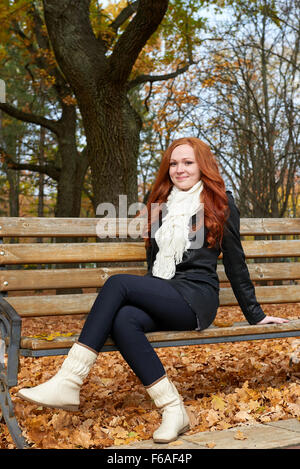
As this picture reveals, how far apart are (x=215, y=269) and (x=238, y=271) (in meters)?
0.16

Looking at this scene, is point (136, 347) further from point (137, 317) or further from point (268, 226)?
point (268, 226)

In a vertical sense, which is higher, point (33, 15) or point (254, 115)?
point (33, 15)

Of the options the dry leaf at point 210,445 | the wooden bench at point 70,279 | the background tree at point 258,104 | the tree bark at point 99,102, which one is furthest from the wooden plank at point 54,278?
the background tree at point 258,104

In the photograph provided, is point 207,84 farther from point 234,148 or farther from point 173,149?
point 173,149

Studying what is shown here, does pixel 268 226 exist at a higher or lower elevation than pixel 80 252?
higher

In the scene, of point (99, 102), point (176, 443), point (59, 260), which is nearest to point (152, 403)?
point (176, 443)

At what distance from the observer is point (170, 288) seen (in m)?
3.17

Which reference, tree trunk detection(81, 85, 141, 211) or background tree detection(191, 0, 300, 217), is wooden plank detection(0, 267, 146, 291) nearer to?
tree trunk detection(81, 85, 141, 211)

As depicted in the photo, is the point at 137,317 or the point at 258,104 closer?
the point at 137,317

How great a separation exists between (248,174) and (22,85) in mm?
→ 10221

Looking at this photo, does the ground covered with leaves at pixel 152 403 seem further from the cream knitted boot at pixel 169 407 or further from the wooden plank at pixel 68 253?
the wooden plank at pixel 68 253
